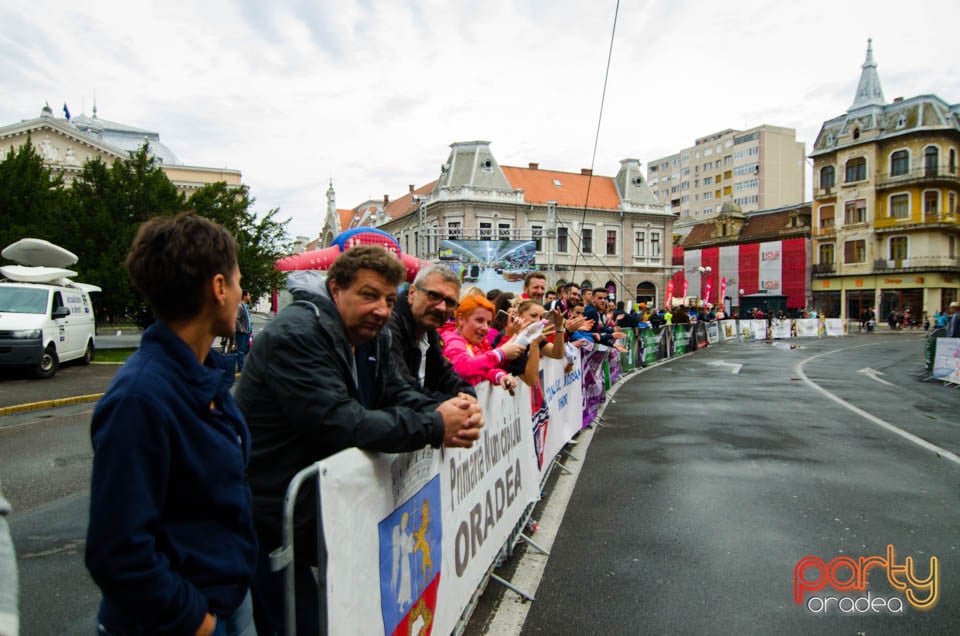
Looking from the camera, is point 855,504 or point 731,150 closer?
point 855,504

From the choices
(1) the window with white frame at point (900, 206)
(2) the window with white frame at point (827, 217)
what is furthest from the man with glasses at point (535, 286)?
(2) the window with white frame at point (827, 217)

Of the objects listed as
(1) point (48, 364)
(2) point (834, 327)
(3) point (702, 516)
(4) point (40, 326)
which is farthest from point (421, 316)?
(2) point (834, 327)

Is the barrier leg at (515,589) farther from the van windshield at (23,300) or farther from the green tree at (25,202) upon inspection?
the green tree at (25,202)

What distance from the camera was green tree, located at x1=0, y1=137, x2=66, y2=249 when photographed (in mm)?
20219

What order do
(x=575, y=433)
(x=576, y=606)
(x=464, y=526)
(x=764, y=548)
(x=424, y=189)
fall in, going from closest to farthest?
(x=464, y=526) < (x=576, y=606) < (x=764, y=548) < (x=575, y=433) < (x=424, y=189)

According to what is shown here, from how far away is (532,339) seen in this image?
4.84 metres

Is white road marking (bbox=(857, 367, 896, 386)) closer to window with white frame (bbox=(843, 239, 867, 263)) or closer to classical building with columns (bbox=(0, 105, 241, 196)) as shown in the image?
classical building with columns (bbox=(0, 105, 241, 196))

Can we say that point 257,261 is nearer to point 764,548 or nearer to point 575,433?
point 575,433

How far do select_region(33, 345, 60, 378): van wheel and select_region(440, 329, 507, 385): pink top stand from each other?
11.5m

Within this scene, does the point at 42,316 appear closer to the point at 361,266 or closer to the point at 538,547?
the point at 538,547

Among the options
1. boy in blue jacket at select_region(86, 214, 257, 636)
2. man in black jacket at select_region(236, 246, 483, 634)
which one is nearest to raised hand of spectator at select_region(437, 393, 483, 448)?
man in black jacket at select_region(236, 246, 483, 634)

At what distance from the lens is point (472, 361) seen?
4.35m

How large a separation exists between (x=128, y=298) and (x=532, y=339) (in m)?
19.2

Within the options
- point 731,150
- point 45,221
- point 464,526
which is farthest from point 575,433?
point 731,150
